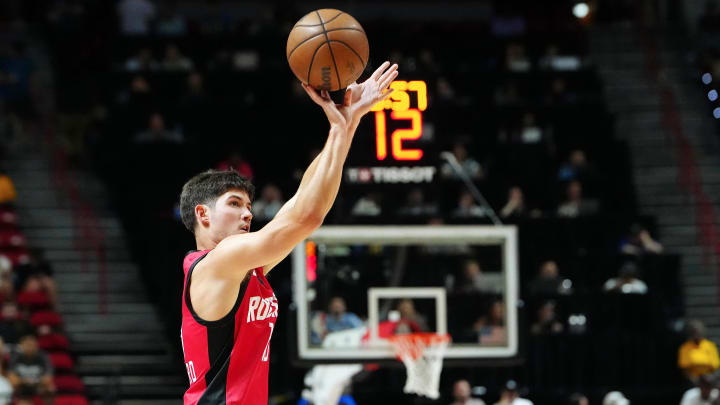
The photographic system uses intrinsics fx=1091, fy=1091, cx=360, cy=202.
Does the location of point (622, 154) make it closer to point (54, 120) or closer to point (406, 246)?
point (406, 246)

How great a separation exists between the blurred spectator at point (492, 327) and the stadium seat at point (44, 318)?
553cm

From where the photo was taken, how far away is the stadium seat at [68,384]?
1244 centimetres

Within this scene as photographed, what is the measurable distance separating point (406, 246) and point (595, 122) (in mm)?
6316

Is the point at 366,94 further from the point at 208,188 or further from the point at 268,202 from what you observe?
the point at 268,202

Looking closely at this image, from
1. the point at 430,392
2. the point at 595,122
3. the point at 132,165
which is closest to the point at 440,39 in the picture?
the point at 595,122

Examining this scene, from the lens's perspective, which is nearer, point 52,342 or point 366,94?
point 366,94

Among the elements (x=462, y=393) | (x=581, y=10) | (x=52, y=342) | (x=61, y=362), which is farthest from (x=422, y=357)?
(x=581, y=10)

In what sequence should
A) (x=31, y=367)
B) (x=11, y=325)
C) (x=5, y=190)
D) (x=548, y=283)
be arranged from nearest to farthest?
1. (x=31, y=367)
2. (x=11, y=325)
3. (x=548, y=283)
4. (x=5, y=190)

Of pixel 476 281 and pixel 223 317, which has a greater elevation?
pixel 476 281

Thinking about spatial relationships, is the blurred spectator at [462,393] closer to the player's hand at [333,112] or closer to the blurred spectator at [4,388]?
the blurred spectator at [4,388]

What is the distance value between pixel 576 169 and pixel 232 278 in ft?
38.3

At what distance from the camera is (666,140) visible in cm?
1759

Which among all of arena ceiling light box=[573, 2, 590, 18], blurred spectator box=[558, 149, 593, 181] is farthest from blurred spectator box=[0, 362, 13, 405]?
→ arena ceiling light box=[573, 2, 590, 18]

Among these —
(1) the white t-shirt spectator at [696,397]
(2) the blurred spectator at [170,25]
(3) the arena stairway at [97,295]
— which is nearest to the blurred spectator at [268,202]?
(3) the arena stairway at [97,295]
